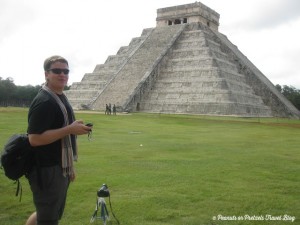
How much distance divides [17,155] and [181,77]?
3702 cm

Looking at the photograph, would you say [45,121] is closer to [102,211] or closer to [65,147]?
[65,147]

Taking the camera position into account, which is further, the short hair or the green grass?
the green grass

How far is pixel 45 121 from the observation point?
398 centimetres

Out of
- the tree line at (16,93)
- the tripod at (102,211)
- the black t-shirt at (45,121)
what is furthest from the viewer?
the tree line at (16,93)

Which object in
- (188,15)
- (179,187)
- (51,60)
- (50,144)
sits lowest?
(179,187)

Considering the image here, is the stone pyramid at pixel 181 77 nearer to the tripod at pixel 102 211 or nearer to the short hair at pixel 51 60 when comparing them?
the tripod at pixel 102 211

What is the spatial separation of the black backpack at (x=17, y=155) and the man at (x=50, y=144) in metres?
0.09

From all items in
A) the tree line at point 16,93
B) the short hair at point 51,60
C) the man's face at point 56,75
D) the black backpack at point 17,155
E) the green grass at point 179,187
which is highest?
the tree line at point 16,93

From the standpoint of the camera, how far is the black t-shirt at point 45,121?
3.96 metres

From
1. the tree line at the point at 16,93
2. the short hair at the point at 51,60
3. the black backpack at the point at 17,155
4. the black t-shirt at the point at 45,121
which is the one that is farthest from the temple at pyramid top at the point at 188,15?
the black backpack at the point at 17,155

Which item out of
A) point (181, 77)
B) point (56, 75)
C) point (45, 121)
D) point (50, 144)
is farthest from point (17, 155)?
point (181, 77)

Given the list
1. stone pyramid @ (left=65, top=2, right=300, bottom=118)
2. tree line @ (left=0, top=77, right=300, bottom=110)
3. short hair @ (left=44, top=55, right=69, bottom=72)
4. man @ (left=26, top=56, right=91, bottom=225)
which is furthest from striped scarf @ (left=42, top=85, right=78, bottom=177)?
tree line @ (left=0, top=77, right=300, bottom=110)

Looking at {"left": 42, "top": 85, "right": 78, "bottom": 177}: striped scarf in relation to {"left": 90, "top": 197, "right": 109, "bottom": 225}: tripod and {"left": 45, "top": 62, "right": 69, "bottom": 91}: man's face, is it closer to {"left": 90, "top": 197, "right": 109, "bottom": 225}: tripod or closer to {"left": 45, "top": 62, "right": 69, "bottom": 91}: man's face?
{"left": 45, "top": 62, "right": 69, "bottom": 91}: man's face

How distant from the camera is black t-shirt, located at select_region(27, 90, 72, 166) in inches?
156
